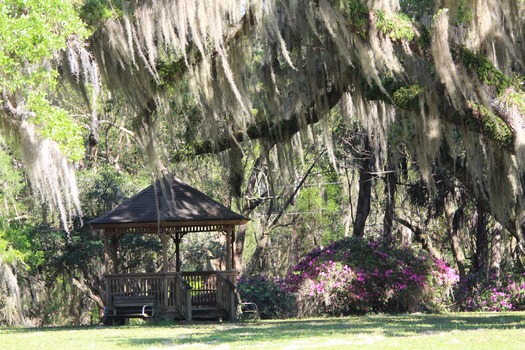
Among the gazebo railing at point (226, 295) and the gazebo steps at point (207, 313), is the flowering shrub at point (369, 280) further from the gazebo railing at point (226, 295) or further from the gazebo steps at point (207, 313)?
the gazebo steps at point (207, 313)

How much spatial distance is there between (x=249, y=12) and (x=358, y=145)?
29.9 feet

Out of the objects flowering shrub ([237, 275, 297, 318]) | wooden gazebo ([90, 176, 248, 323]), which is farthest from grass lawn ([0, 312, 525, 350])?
flowering shrub ([237, 275, 297, 318])

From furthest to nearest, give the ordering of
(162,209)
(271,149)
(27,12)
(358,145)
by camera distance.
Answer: (358,145) < (162,209) < (271,149) < (27,12)

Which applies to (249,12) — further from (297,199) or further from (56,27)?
(297,199)

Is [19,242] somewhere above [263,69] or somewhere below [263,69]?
below

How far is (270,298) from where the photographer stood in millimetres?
19188

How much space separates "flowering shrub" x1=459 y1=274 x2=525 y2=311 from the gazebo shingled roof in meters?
5.28

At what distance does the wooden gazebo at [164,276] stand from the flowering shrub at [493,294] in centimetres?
523

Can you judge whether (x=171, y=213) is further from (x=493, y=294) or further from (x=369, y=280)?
(x=493, y=294)

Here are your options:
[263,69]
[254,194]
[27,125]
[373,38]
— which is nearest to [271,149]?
[263,69]

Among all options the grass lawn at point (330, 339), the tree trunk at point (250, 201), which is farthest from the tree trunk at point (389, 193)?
the grass lawn at point (330, 339)

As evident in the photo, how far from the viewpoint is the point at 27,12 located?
29.8 feet

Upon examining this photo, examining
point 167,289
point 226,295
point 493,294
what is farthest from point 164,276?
point 493,294

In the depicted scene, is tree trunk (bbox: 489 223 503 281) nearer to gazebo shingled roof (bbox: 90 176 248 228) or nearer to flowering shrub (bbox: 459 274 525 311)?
flowering shrub (bbox: 459 274 525 311)
